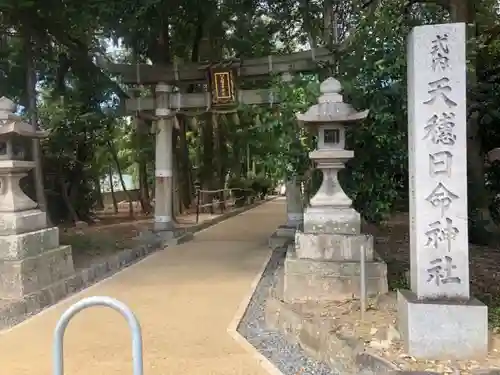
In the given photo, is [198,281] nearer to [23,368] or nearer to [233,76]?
[23,368]

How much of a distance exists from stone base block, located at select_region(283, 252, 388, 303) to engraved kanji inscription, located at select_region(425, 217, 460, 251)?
2004 mm

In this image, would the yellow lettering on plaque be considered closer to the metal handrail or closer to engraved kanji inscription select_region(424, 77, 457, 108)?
engraved kanji inscription select_region(424, 77, 457, 108)

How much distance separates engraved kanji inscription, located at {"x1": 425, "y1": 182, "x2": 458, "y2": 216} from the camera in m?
4.29

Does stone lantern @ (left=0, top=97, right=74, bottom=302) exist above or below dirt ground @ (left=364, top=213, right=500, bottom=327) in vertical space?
above

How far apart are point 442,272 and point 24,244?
5439 mm

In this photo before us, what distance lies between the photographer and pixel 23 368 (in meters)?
4.63

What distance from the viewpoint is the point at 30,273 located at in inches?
277

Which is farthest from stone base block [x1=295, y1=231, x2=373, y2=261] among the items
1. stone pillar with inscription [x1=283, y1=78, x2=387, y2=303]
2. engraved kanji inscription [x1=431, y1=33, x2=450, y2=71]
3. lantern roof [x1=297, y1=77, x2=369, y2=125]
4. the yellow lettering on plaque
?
the yellow lettering on plaque

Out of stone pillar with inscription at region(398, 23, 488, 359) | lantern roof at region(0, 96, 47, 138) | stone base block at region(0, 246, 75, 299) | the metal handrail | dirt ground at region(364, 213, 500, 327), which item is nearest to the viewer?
the metal handrail

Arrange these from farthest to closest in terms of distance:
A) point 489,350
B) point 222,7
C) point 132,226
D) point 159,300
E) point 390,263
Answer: point 132,226 → point 222,7 → point 390,263 → point 159,300 → point 489,350

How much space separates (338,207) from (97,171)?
560 inches

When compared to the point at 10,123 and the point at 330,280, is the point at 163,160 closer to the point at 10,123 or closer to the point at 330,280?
the point at 10,123

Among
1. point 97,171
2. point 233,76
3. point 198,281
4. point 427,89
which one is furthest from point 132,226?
point 427,89

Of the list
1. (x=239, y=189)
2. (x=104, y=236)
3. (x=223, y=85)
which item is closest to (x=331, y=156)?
(x=223, y=85)
